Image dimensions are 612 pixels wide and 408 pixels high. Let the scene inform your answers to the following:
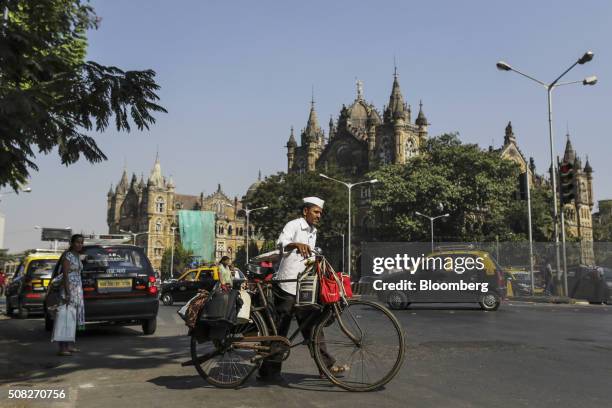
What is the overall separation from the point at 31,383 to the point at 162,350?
261 cm

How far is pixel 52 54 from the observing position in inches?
250

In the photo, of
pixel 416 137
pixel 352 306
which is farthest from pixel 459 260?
pixel 416 137

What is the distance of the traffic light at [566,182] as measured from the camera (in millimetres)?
21078

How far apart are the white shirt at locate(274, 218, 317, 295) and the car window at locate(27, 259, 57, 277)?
11.9 meters

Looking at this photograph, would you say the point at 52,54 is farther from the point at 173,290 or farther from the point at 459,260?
the point at 173,290

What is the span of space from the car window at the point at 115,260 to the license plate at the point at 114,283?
18 centimetres

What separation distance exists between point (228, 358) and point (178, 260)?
100.0 metres

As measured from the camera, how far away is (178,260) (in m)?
102

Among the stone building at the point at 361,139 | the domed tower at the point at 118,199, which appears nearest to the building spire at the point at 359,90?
the stone building at the point at 361,139

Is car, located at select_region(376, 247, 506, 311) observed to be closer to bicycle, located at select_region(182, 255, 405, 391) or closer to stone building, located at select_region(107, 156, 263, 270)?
bicycle, located at select_region(182, 255, 405, 391)

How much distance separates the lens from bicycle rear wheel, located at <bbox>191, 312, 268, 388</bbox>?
17.3ft

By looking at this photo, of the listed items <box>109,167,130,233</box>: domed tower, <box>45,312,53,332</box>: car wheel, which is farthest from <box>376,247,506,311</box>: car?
<box>109,167,130,233</box>: domed tower

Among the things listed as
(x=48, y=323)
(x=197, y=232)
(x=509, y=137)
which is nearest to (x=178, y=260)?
(x=197, y=232)

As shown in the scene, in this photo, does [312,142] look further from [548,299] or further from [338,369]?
[338,369]
